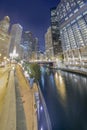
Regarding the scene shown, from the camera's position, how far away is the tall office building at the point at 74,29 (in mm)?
77863

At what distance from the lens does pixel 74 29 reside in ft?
295

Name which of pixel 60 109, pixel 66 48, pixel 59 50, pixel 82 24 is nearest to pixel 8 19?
pixel 59 50

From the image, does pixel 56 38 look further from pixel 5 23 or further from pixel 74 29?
pixel 5 23

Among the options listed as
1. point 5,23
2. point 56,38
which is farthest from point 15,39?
point 56,38

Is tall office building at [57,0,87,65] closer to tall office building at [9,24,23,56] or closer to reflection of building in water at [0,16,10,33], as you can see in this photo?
tall office building at [9,24,23,56]

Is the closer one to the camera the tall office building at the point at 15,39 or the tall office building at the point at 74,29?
the tall office building at the point at 74,29

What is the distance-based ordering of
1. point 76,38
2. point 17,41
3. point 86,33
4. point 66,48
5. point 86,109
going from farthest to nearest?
point 17,41 → point 66,48 → point 76,38 → point 86,33 → point 86,109

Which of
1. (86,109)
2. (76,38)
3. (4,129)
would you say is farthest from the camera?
(76,38)

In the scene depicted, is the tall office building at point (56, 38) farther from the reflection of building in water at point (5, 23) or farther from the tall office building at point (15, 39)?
the reflection of building in water at point (5, 23)

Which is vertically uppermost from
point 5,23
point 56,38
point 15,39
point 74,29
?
point 5,23

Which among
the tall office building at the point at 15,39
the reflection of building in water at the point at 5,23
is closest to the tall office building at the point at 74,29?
the tall office building at the point at 15,39

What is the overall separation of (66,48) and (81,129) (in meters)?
92.4

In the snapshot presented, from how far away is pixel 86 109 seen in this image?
12758mm

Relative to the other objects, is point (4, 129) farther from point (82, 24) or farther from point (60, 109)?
point (82, 24)
